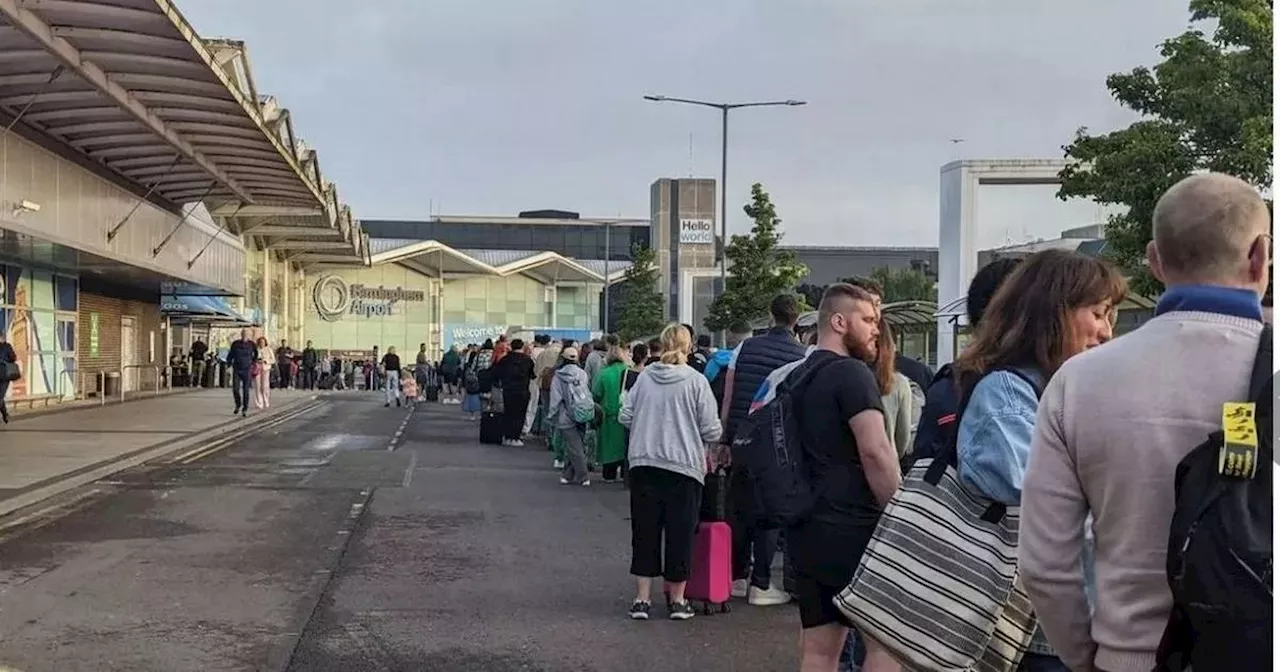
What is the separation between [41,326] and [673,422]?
22.2 meters

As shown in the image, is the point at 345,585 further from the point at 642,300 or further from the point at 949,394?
the point at 642,300

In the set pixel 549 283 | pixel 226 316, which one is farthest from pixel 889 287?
pixel 226 316

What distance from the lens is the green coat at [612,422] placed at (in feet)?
41.1

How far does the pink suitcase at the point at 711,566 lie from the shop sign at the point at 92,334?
25.9m

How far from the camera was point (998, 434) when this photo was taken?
3.15 metres

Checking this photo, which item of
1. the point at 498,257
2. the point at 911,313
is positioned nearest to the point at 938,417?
the point at 911,313

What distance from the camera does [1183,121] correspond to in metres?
19.1

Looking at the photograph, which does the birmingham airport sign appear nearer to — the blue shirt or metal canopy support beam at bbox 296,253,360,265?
metal canopy support beam at bbox 296,253,360,265

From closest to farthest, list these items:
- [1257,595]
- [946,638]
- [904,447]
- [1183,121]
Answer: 1. [1257,595]
2. [946,638]
3. [904,447]
4. [1183,121]

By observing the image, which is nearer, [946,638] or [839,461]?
[946,638]

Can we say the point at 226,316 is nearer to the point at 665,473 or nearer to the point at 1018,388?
the point at 665,473

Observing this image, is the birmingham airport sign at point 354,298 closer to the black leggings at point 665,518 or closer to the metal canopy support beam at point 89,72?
the metal canopy support beam at point 89,72

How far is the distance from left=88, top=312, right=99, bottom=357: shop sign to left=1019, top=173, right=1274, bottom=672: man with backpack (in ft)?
100

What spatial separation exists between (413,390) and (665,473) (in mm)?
28612
